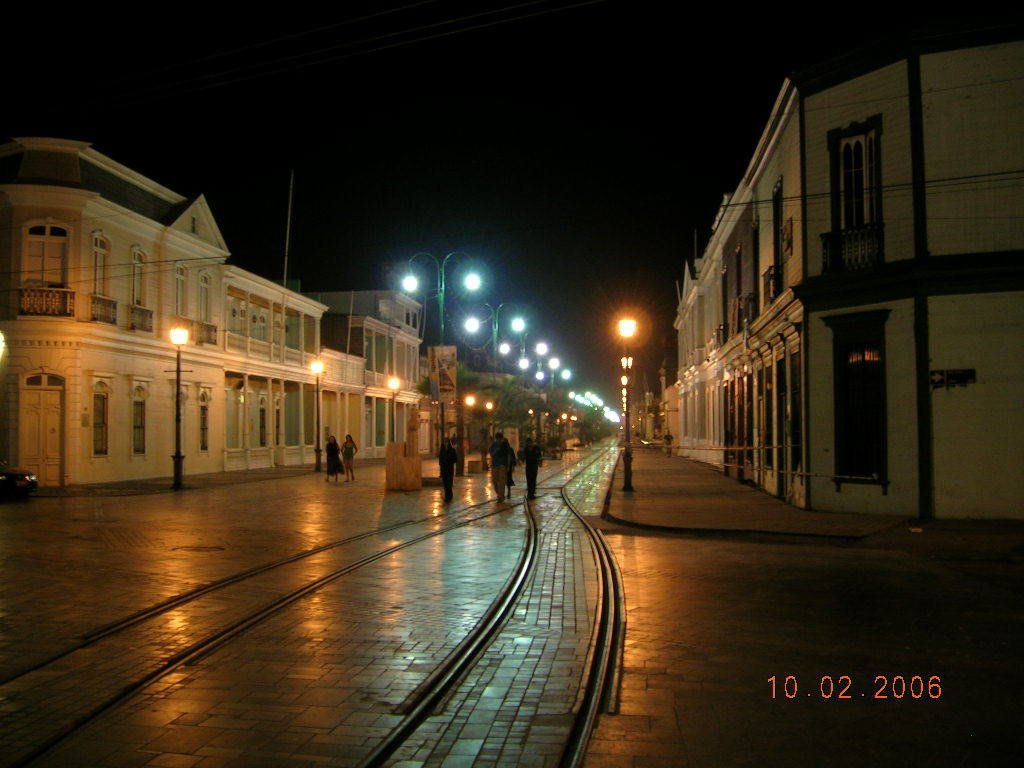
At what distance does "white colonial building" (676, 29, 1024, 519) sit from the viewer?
1653 cm

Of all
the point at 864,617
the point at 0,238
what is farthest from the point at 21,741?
the point at 0,238

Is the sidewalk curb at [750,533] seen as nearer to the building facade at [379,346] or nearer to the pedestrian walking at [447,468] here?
the pedestrian walking at [447,468]

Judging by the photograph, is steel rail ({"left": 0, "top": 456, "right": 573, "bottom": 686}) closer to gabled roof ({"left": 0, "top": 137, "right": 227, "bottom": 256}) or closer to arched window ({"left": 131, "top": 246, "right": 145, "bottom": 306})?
gabled roof ({"left": 0, "top": 137, "right": 227, "bottom": 256})

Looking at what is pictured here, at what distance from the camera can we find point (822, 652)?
7602mm

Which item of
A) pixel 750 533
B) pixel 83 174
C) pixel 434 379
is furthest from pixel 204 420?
pixel 750 533

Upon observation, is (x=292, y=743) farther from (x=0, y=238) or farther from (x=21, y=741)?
(x=0, y=238)

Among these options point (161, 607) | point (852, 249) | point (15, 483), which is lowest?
point (161, 607)

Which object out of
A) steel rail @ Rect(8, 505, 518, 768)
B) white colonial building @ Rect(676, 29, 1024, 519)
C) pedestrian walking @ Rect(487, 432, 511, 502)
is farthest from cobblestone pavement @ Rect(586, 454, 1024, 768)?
pedestrian walking @ Rect(487, 432, 511, 502)

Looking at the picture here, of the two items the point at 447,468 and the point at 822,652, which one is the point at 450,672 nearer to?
the point at 822,652

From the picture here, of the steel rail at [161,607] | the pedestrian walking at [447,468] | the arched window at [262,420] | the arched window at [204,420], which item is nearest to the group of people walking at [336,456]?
the arched window at [204,420]

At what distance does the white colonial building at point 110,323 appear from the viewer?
26.9 meters

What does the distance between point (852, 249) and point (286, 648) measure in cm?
1456

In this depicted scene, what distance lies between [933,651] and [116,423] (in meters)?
27.3
